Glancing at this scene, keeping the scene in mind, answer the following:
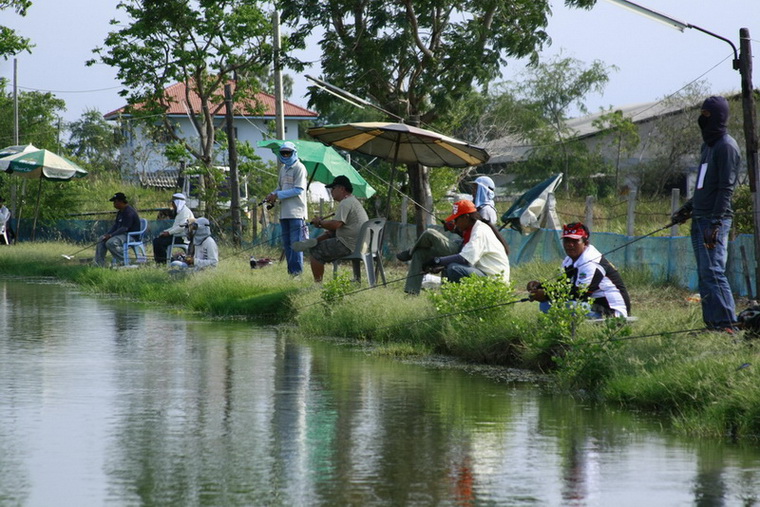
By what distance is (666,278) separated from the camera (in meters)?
16.6

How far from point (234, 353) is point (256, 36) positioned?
2275cm

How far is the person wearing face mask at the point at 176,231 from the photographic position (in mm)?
21766

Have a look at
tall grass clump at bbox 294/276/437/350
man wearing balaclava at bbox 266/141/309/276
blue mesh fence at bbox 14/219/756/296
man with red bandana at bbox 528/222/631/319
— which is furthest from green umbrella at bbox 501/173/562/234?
man with red bandana at bbox 528/222/631/319

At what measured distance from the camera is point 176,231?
21.7m

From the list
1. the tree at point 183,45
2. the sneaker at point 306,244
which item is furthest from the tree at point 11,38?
the sneaker at point 306,244

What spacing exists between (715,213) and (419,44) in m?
15.1

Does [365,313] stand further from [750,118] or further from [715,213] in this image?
[715,213]

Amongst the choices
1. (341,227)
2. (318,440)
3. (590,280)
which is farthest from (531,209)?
(318,440)

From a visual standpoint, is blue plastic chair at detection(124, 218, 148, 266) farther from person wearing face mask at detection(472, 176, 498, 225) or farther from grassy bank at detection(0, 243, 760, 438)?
person wearing face mask at detection(472, 176, 498, 225)

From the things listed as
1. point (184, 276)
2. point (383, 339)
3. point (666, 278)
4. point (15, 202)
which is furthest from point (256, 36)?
point (383, 339)

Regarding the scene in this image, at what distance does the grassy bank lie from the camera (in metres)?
8.26

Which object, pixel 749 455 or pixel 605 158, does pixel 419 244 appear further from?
pixel 605 158

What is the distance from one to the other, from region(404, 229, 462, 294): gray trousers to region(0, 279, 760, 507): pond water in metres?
2.28

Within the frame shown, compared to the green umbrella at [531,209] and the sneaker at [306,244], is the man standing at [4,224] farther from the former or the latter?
the sneaker at [306,244]
